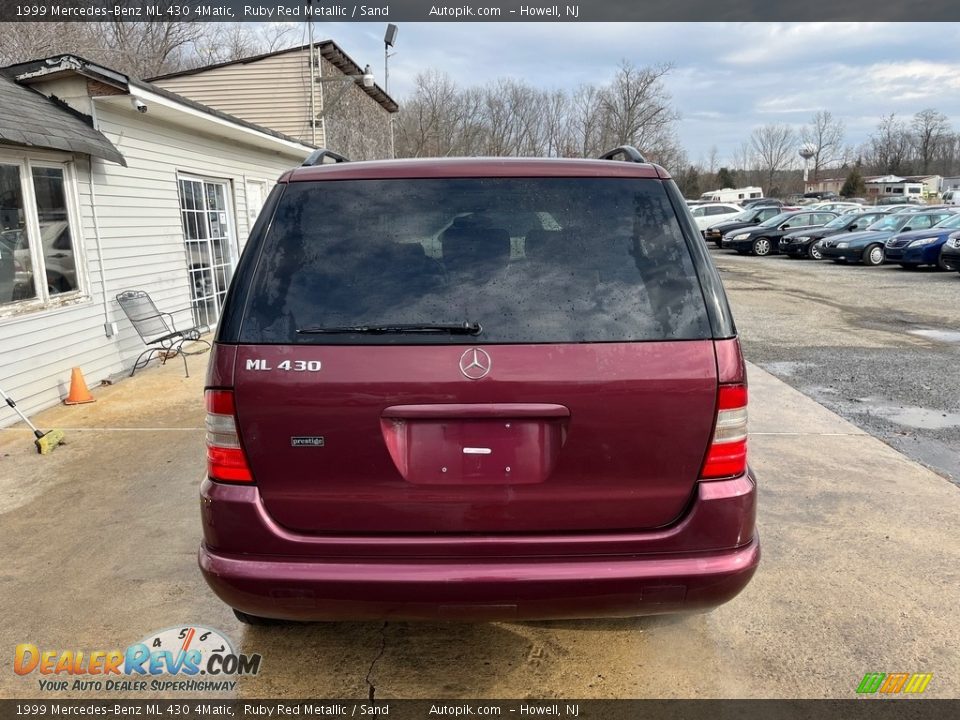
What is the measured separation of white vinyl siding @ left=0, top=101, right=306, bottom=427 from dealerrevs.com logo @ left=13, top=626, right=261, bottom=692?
3.95m

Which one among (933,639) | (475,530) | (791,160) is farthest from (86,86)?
(791,160)

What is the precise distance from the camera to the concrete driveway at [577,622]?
101 inches

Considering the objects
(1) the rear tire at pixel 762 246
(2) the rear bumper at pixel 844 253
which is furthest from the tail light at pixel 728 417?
(1) the rear tire at pixel 762 246

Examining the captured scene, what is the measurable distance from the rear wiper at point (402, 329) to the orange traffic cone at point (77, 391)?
5.55m

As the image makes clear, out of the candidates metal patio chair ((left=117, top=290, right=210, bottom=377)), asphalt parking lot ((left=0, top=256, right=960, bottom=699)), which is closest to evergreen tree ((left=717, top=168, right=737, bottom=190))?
metal patio chair ((left=117, top=290, right=210, bottom=377))

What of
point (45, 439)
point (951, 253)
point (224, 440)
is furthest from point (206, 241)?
point (951, 253)

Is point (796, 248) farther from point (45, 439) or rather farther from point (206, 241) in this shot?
point (45, 439)

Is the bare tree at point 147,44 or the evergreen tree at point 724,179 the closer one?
the bare tree at point 147,44

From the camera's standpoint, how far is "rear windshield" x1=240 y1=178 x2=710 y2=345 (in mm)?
2076

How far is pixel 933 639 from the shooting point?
2.75m

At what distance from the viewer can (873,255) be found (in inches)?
778

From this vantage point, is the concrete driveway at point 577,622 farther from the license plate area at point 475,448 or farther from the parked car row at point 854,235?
the parked car row at point 854,235

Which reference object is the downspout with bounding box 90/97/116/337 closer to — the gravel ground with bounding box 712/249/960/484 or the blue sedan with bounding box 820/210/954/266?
the gravel ground with bounding box 712/249/960/484

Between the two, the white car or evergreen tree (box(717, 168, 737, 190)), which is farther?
evergreen tree (box(717, 168, 737, 190))
